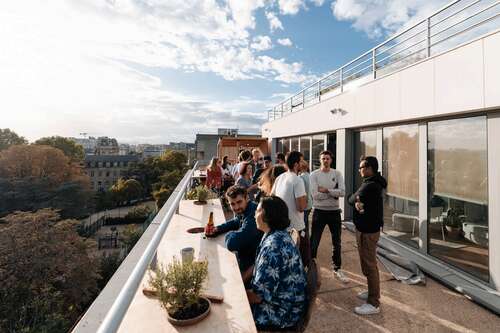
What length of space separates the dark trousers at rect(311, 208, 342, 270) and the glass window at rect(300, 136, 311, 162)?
589cm

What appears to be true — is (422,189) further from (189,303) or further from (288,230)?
(189,303)

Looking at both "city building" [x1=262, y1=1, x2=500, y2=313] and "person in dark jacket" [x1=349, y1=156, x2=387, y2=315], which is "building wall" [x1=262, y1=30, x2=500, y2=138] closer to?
"city building" [x1=262, y1=1, x2=500, y2=313]

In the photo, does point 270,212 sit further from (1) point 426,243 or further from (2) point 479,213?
(1) point 426,243

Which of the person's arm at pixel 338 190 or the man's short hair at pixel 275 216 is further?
the person's arm at pixel 338 190

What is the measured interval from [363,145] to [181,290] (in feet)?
20.9

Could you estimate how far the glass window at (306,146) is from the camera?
32.5 ft

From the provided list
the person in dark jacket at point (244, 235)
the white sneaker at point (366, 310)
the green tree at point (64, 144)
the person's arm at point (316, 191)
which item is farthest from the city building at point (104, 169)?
the white sneaker at point (366, 310)

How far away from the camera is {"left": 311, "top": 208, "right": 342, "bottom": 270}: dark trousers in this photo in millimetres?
3998

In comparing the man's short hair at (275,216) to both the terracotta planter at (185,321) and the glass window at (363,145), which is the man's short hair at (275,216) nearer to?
the terracotta planter at (185,321)

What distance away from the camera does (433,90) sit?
4449mm

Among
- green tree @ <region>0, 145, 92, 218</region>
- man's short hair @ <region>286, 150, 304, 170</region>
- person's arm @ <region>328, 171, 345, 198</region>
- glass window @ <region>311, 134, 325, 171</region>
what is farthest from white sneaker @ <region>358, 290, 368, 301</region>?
green tree @ <region>0, 145, 92, 218</region>

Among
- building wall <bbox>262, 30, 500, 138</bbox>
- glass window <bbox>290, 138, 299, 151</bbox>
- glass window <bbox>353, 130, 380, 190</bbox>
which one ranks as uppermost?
building wall <bbox>262, 30, 500, 138</bbox>

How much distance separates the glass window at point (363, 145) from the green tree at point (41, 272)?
1530 centimetres

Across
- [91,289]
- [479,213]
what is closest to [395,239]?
[479,213]
